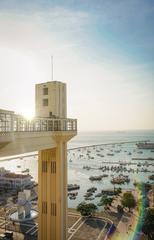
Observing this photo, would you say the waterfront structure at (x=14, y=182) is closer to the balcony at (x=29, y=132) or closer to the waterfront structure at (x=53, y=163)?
the waterfront structure at (x=53, y=163)

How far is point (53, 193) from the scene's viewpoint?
16.9 m

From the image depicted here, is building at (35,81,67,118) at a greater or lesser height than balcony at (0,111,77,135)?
greater

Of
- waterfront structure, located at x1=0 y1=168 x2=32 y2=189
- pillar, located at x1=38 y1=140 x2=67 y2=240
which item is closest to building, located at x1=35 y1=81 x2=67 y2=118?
pillar, located at x1=38 y1=140 x2=67 y2=240

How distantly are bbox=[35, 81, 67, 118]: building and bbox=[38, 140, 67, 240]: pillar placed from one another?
Answer: 2010mm

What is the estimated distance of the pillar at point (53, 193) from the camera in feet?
55.0

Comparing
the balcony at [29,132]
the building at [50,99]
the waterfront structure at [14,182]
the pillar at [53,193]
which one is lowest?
the waterfront structure at [14,182]

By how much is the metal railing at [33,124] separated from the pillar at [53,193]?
1.12 m

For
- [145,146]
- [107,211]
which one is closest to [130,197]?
[107,211]

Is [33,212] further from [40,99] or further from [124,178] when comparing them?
[124,178]

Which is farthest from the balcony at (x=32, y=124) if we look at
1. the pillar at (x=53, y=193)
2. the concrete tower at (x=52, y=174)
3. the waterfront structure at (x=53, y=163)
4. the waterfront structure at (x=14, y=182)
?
the waterfront structure at (x=14, y=182)

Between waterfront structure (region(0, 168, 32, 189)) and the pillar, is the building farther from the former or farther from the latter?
waterfront structure (region(0, 168, 32, 189))

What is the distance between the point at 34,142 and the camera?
44.4ft

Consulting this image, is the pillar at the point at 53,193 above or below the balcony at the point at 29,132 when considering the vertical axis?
below

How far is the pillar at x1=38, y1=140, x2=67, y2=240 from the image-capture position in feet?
55.0
